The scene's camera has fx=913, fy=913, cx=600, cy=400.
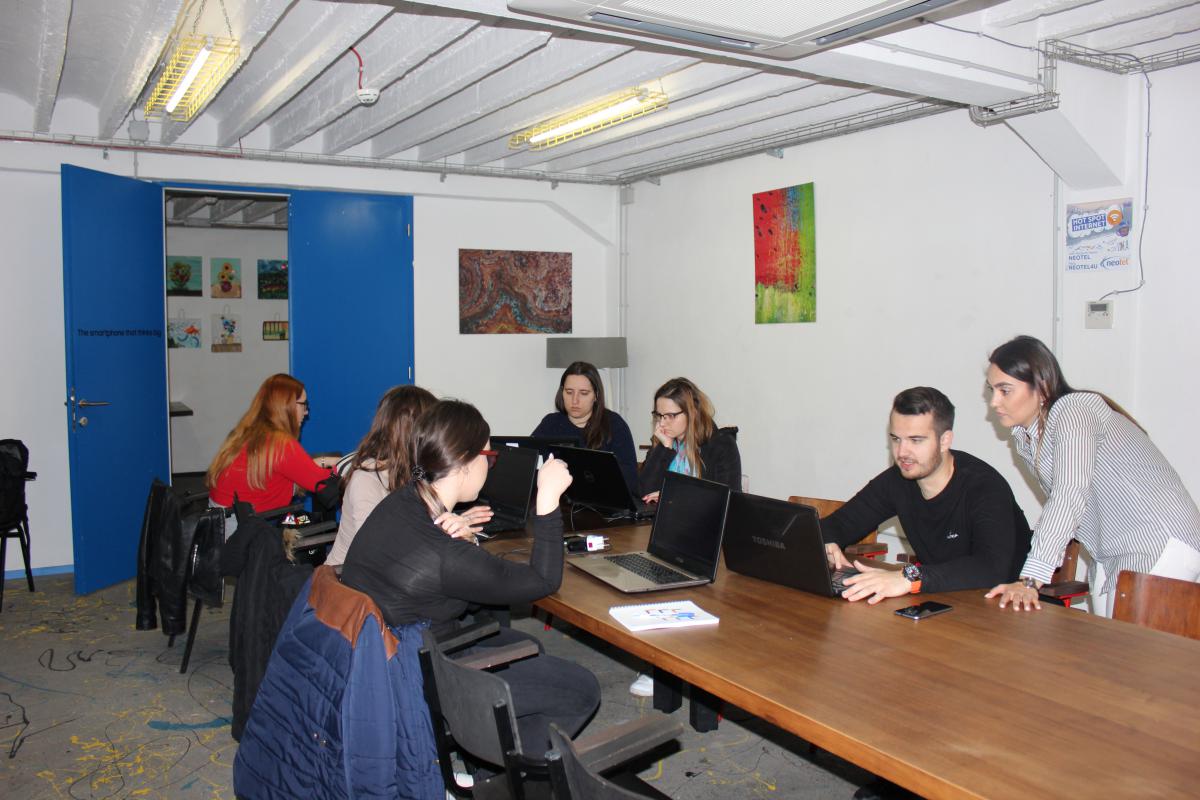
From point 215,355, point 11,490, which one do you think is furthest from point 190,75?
point 215,355

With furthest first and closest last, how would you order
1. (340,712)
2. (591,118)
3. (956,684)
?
(591,118)
(340,712)
(956,684)

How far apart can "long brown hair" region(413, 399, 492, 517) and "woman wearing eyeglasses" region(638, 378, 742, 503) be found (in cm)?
164

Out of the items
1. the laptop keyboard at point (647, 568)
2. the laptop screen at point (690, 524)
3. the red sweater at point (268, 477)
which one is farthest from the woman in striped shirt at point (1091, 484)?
the red sweater at point (268, 477)

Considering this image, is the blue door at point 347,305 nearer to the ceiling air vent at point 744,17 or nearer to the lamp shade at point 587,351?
the lamp shade at point 587,351

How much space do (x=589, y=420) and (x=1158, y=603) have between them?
3014 mm

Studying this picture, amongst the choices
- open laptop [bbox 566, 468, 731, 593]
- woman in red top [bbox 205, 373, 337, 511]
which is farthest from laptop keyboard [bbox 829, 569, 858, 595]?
woman in red top [bbox 205, 373, 337, 511]

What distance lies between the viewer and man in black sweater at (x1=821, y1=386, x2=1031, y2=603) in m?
2.77

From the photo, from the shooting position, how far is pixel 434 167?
A: 22.7 feet

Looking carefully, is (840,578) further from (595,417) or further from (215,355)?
(215,355)

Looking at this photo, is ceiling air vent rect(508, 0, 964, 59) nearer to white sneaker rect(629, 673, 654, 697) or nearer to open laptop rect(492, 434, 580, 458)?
open laptop rect(492, 434, 580, 458)

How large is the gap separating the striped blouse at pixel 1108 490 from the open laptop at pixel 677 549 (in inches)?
37.5

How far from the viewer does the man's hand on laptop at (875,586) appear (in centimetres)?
270

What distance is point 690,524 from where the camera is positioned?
3.06m

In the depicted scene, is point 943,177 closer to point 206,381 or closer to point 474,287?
point 474,287
